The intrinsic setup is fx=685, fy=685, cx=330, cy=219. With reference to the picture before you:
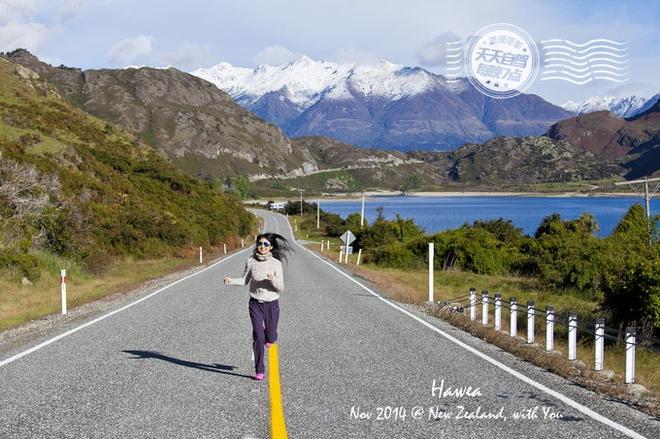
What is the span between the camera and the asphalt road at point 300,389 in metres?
6.26

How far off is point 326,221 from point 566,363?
343 ft

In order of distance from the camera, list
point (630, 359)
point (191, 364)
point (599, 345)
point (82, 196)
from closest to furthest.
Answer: point (630, 359) < point (191, 364) < point (599, 345) < point (82, 196)

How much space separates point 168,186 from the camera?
5359cm

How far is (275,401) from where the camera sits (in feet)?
23.5

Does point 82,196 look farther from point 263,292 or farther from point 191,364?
point 263,292

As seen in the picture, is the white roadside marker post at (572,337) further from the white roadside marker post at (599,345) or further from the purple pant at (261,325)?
the purple pant at (261,325)

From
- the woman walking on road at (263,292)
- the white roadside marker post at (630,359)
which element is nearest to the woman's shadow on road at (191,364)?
the woman walking on road at (263,292)

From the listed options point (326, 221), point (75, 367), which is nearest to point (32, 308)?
point (75, 367)

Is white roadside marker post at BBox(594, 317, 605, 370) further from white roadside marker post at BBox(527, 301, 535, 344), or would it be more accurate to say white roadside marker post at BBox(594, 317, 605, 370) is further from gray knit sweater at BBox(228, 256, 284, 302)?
gray knit sweater at BBox(228, 256, 284, 302)

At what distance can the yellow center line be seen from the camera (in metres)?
6.05

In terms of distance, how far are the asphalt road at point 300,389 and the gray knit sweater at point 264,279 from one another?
1028mm

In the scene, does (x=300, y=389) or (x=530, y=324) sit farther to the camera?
(x=530, y=324)

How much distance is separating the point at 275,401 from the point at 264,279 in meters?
1.75

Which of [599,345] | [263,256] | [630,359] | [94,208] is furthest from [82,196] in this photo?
[630,359]
